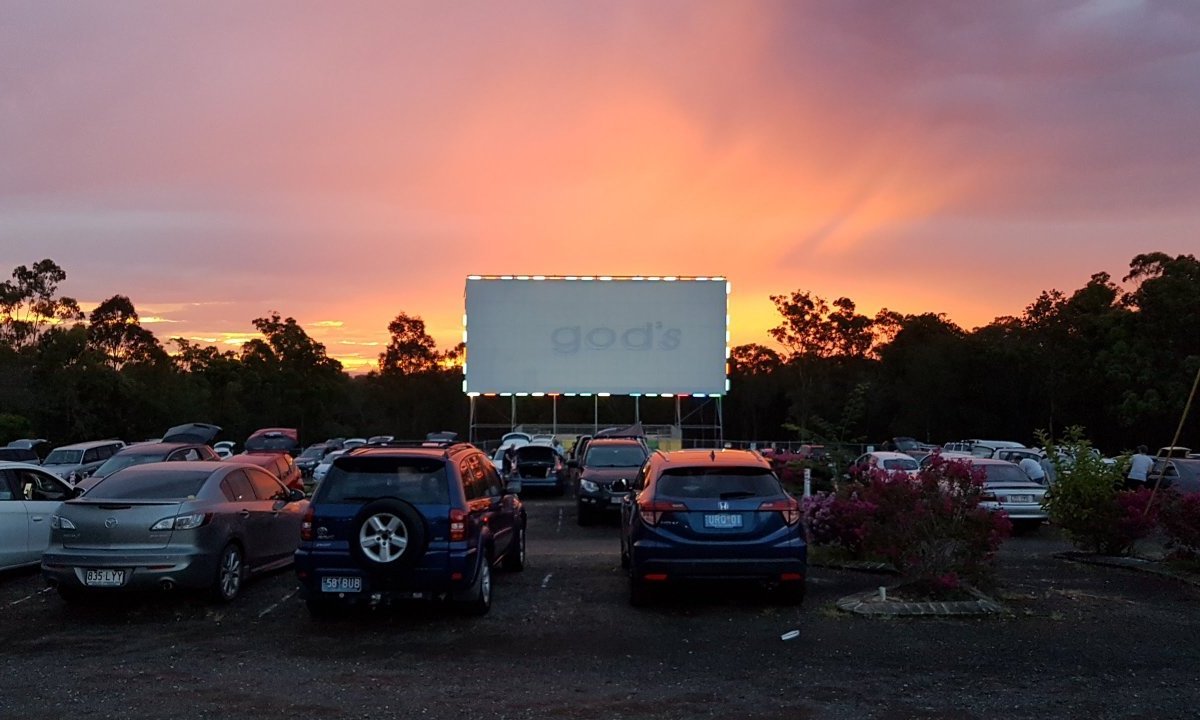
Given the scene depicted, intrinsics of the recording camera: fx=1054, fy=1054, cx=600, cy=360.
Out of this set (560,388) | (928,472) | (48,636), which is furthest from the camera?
(560,388)

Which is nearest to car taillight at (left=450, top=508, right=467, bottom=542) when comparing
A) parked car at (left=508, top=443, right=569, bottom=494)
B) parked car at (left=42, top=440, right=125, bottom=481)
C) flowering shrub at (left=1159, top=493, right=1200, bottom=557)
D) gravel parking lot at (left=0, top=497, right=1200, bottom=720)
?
gravel parking lot at (left=0, top=497, right=1200, bottom=720)

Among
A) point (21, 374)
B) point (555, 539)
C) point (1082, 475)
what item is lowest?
point (555, 539)

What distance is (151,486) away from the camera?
11.0m

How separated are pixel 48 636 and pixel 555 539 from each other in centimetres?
960

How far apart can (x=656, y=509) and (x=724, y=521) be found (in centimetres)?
67

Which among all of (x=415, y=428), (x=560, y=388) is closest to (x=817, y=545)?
(x=560, y=388)

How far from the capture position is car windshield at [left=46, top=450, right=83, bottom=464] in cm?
2816

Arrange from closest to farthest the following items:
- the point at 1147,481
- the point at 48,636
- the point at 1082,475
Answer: the point at 48,636 < the point at 1082,475 < the point at 1147,481

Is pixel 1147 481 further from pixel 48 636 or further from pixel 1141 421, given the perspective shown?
pixel 1141 421

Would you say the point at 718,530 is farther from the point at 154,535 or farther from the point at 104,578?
the point at 104,578

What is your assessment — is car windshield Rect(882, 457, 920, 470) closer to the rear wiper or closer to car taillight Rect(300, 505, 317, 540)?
the rear wiper

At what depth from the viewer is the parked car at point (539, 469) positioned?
29000 mm

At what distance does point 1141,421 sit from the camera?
47531 millimetres

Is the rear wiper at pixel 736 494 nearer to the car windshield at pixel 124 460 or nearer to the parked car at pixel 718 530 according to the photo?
the parked car at pixel 718 530
